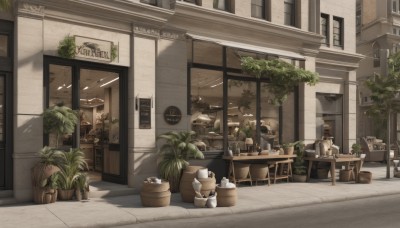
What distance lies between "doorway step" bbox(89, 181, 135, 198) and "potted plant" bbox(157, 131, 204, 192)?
1133 mm

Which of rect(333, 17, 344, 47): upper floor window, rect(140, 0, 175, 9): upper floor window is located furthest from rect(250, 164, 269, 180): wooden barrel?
rect(333, 17, 344, 47): upper floor window

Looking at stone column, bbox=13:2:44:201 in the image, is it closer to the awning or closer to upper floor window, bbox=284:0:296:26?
the awning

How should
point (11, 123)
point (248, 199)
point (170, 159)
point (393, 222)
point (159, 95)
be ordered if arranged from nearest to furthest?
1. point (393, 222)
2. point (11, 123)
3. point (248, 199)
4. point (170, 159)
5. point (159, 95)

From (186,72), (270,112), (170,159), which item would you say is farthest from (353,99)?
(170,159)

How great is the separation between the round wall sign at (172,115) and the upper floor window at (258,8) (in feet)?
17.3

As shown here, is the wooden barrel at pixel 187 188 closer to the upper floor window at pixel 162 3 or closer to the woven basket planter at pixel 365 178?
the upper floor window at pixel 162 3

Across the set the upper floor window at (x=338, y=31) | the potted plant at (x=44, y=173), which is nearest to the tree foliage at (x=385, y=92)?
the upper floor window at (x=338, y=31)

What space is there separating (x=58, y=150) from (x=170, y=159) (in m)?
Result: 3.17

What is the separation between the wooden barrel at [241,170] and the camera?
43.9 ft

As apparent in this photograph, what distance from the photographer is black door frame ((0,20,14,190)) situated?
10.2m

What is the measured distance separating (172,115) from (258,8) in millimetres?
5964

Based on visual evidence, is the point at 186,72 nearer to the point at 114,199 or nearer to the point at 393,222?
the point at 114,199

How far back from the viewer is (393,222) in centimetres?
865

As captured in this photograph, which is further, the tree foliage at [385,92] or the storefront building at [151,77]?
the tree foliage at [385,92]
